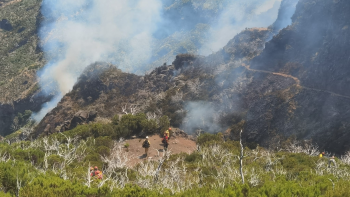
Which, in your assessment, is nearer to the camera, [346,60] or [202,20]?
[346,60]

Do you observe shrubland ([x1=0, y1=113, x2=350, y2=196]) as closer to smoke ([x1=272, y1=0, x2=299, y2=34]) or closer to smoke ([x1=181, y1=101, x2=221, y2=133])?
smoke ([x1=181, y1=101, x2=221, y2=133])

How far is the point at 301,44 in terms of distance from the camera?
52.3 metres

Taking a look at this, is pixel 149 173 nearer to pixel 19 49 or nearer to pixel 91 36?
pixel 19 49

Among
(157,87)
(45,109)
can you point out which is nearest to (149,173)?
(157,87)

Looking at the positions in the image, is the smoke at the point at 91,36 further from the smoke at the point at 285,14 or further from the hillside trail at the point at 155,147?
the hillside trail at the point at 155,147

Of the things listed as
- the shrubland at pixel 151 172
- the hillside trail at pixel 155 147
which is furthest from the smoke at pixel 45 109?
the hillside trail at pixel 155 147

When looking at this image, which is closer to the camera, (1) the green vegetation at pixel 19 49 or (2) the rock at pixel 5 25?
(1) the green vegetation at pixel 19 49

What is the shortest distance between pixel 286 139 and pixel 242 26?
363 ft

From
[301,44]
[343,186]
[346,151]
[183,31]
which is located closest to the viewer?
[343,186]

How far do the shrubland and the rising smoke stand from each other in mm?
88929

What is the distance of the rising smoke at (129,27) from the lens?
11925 cm

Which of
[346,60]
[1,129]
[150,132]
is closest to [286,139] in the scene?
[346,60]

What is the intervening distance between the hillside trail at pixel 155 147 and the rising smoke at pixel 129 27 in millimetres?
87456

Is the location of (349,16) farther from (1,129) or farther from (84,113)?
(1,129)
